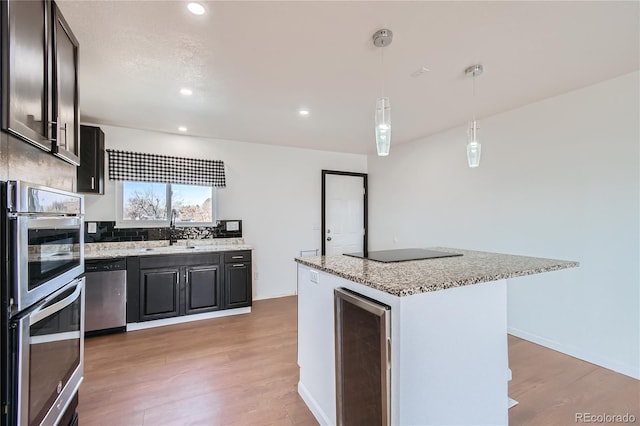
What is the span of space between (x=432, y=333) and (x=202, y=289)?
3.04 m

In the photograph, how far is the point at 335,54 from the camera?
2059mm

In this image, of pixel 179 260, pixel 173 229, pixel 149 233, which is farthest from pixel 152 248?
pixel 179 260

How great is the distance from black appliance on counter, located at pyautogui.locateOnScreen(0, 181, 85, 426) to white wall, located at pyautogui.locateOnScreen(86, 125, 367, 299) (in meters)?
2.79

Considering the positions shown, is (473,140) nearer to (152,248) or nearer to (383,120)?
(383,120)

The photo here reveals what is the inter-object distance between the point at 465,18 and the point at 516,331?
312 cm

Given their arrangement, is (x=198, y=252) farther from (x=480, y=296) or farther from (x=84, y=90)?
(x=480, y=296)

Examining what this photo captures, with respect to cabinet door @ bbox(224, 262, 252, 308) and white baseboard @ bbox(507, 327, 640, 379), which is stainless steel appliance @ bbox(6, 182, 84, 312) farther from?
white baseboard @ bbox(507, 327, 640, 379)

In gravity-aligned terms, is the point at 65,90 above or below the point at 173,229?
above

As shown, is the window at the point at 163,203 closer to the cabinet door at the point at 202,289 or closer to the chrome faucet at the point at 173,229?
the chrome faucet at the point at 173,229

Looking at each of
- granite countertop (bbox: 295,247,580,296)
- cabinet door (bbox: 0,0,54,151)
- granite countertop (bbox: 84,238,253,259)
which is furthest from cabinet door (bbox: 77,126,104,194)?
granite countertop (bbox: 295,247,580,296)

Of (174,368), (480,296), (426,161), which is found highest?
(426,161)

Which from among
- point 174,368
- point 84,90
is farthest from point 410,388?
point 84,90

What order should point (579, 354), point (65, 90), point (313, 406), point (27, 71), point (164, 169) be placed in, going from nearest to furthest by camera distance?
point (27, 71), point (65, 90), point (313, 406), point (579, 354), point (164, 169)

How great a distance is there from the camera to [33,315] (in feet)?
3.51
